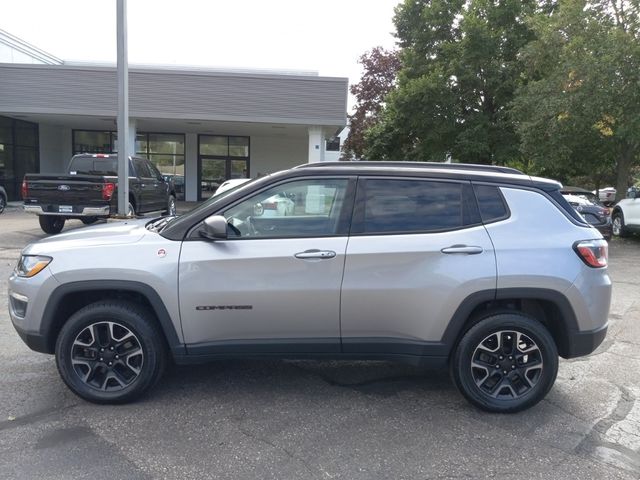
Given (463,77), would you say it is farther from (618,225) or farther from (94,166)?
(94,166)

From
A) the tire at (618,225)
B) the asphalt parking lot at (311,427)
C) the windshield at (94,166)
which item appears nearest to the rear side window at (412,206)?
the asphalt parking lot at (311,427)

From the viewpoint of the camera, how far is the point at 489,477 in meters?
3.16

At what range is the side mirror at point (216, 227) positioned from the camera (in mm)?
3688

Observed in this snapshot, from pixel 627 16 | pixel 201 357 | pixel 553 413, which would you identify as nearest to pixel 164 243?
pixel 201 357

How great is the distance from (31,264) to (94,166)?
11145 millimetres

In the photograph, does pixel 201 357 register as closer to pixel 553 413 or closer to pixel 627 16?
pixel 553 413

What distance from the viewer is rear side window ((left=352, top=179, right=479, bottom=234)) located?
3908 millimetres

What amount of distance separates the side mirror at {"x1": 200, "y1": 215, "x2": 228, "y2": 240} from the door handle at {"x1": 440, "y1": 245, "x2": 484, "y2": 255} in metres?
1.53

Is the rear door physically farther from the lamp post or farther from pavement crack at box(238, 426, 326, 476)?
the lamp post

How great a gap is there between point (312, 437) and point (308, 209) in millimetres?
1670

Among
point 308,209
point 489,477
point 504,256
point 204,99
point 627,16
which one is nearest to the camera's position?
point 489,477

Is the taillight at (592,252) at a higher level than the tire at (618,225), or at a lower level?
higher

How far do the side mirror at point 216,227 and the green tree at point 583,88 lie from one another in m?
14.5

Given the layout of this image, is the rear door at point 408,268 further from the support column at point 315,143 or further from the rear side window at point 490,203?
the support column at point 315,143
